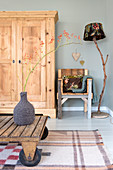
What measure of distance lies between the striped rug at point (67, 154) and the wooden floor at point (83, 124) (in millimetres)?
181

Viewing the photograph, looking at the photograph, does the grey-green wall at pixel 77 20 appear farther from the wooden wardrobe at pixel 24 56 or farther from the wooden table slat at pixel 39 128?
the wooden table slat at pixel 39 128

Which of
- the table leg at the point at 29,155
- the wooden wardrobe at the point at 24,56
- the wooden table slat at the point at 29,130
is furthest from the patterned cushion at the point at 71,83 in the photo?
the table leg at the point at 29,155

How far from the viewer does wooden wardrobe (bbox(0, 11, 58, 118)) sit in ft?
10.9

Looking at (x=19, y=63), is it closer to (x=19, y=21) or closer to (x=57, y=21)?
(x=19, y=21)

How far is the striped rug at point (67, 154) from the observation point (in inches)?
59.3

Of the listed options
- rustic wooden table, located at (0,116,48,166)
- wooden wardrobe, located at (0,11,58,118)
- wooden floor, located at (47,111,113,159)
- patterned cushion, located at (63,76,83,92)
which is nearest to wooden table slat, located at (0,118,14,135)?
rustic wooden table, located at (0,116,48,166)

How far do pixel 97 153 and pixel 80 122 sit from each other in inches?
48.8

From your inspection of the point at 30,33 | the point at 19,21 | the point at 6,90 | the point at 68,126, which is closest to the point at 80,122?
the point at 68,126

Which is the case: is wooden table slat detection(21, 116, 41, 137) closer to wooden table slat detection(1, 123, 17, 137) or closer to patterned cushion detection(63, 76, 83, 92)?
wooden table slat detection(1, 123, 17, 137)

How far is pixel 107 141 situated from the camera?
6.97 ft

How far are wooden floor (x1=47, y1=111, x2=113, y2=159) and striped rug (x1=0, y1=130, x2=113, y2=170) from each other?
0.59 ft

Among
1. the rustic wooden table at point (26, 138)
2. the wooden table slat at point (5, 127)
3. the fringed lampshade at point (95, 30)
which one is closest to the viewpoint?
the rustic wooden table at point (26, 138)

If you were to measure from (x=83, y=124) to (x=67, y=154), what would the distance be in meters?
1.19

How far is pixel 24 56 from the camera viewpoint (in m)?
3.33
